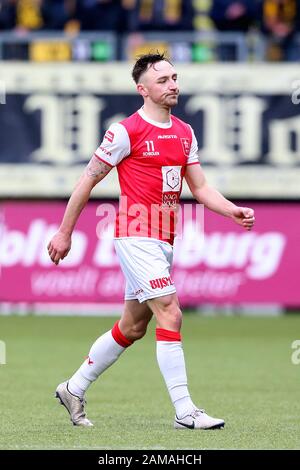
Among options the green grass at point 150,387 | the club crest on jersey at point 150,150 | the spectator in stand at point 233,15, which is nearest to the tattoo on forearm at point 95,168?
the club crest on jersey at point 150,150

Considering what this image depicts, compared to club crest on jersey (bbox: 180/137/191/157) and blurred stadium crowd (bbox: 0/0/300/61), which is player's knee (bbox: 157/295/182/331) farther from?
blurred stadium crowd (bbox: 0/0/300/61)

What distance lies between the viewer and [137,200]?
8.73m

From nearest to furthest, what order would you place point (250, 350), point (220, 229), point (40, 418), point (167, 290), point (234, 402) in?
point (167, 290) → point (40, 418) → point (234, 402) → point (250, 350) → point (220, 229)

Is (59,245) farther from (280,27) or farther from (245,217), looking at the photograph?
(280,27)

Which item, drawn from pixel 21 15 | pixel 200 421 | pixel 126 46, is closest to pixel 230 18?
pixel 126 46

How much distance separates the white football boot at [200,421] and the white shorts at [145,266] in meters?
0.80

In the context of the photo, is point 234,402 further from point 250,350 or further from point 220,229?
point 220,229

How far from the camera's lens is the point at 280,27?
21.2 meters

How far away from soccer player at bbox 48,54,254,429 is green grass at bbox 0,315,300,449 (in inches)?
13.2

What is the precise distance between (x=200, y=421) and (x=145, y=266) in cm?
107

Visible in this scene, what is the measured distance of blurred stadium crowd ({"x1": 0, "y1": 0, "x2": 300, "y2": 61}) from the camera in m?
21.1

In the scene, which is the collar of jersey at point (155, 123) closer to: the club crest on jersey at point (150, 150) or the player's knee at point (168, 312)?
the club crest on jersey at point (150, 150)
